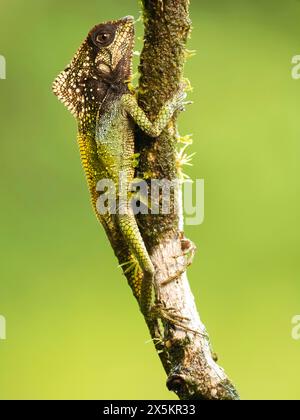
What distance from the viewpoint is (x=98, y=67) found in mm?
3723

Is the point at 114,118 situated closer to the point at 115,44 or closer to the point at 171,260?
the point at 115,44

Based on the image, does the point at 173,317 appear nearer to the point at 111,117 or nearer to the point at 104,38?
the point at 111,117

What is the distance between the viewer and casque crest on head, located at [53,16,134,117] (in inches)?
145

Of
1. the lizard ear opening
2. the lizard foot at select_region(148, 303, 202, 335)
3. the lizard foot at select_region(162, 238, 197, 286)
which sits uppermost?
the lizard ear opening

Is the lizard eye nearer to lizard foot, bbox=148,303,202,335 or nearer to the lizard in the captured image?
the lizard

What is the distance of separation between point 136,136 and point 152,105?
235mm

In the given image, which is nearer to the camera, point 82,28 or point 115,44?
point 115,44

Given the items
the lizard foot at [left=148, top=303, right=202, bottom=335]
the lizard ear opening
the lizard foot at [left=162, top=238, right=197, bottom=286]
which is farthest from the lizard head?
the lizard foot at [left=148, top=303, right=202, bottom=335]

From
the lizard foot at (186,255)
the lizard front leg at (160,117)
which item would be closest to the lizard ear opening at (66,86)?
the lizard front leg at (160,117)

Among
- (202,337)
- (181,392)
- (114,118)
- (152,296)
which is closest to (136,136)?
(114,118)

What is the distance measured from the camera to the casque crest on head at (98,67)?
3.69m

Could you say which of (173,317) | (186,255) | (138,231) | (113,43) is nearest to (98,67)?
(113,43)

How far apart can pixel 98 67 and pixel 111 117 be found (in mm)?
293

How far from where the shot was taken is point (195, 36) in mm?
8320
